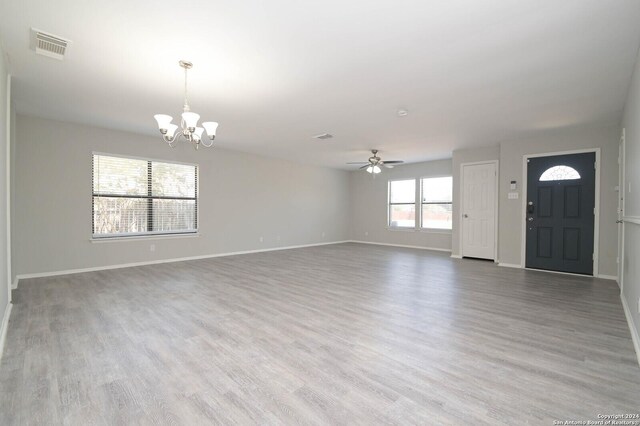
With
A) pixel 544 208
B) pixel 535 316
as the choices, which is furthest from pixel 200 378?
pixel 544 208

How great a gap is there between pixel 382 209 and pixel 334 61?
7.31 meters

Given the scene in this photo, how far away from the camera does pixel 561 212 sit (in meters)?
5.48

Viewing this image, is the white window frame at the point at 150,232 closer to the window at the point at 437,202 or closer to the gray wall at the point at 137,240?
the gray wall at the point at 137,240

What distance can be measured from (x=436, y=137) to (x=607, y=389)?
470 cm

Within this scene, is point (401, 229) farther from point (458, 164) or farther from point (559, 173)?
point (559, 173)

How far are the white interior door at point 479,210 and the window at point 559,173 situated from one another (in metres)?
1.06

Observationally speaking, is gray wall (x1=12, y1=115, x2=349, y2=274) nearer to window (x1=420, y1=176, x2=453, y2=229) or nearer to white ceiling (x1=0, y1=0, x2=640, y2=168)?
white ceiling (x1=0, y1=0, x2=640, y2=168)

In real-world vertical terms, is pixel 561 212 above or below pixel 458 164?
below

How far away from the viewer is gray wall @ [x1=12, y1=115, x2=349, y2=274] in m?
4.81

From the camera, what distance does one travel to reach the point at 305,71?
3.14 metres

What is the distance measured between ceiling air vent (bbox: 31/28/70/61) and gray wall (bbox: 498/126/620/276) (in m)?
6.89

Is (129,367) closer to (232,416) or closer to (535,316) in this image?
(232,416)

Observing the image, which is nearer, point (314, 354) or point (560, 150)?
point (314, 354)

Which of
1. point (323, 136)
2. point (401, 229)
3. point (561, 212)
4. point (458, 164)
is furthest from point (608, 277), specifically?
point (323, 136)
